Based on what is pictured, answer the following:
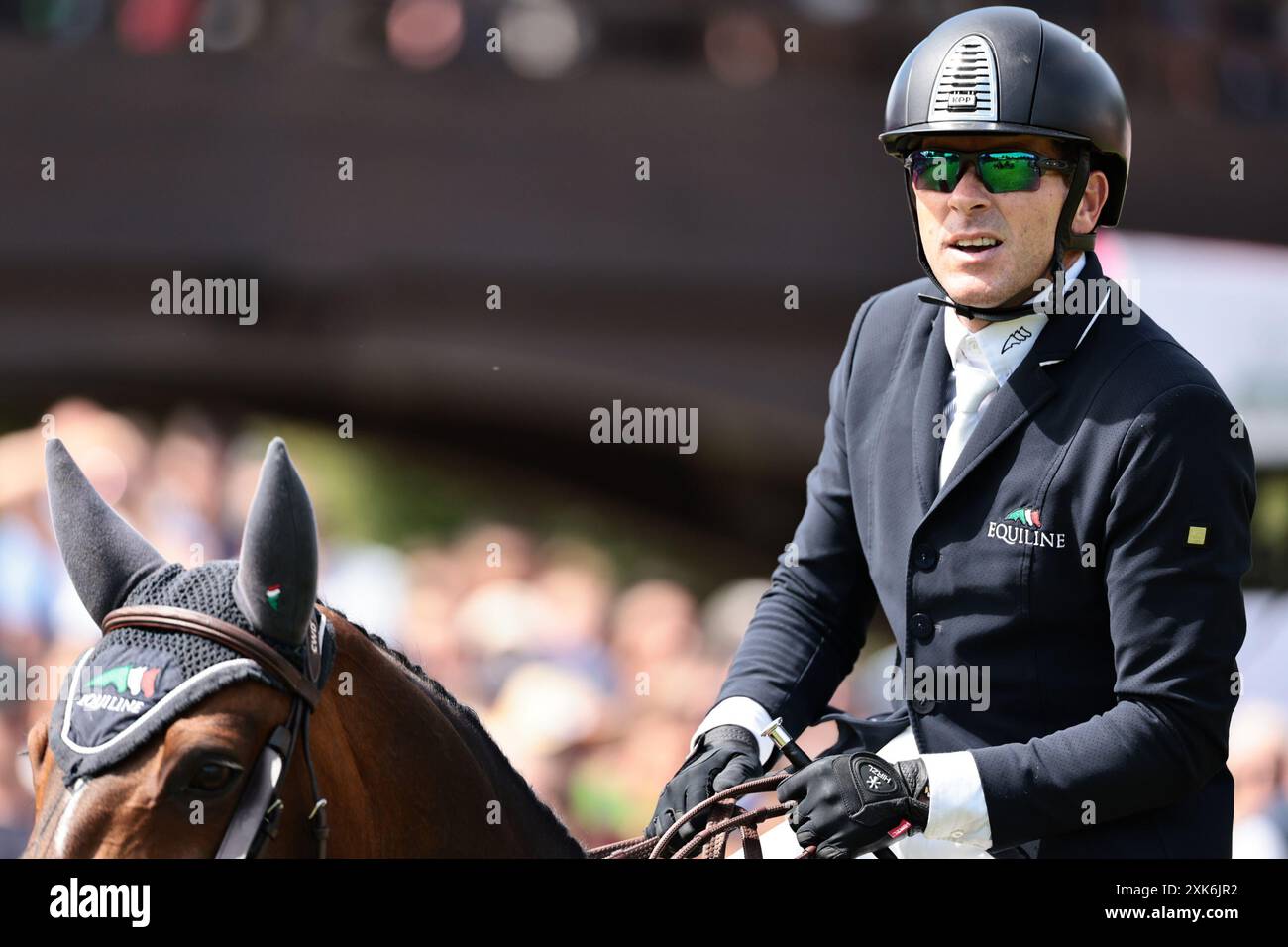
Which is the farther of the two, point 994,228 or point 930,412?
point 930,412

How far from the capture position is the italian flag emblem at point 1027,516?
269 cm

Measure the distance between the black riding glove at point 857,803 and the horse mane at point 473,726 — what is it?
21.0 inches

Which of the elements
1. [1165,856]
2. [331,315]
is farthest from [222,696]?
[331,315]

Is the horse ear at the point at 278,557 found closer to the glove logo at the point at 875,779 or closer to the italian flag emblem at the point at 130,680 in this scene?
the italian flag emblem at the point at 130,680

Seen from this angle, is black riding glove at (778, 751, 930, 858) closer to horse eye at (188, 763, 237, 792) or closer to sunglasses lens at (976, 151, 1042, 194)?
horse eye at (188, 763, 237, 792)

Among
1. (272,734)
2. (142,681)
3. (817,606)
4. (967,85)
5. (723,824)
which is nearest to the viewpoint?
(142,681)

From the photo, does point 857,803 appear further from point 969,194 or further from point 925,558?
point 969,194

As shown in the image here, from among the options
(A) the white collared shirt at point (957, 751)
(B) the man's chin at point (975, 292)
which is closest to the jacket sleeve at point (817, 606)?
(A) the white collared shirt at point (957, 751)

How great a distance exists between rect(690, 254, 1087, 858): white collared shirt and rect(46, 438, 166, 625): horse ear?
1053mm

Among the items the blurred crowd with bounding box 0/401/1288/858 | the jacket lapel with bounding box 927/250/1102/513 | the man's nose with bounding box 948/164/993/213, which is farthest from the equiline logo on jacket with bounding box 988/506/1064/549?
the blurred crowd with bounding box 0/401/1288/858

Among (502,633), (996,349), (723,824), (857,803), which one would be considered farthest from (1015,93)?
(502,633)

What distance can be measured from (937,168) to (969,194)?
78 millimetres

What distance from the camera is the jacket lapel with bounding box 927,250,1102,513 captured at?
2760 mm

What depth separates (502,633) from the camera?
23.3 ft
